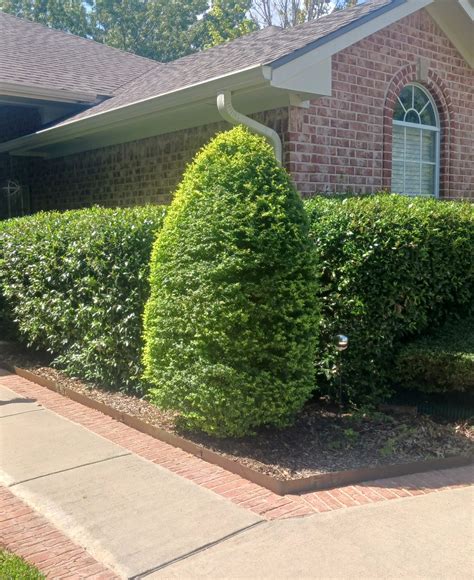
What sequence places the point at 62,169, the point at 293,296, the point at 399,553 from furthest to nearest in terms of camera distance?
the point at 62,169, the point at 293,296, the point at 399,553

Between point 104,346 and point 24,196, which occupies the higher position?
point 24,196

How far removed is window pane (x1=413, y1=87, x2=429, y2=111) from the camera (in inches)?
411

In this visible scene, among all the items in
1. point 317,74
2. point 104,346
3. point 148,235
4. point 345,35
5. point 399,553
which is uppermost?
point 345,35

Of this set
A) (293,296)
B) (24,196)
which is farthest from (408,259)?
(24,196)

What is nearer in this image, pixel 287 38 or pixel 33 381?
pixel 33 381

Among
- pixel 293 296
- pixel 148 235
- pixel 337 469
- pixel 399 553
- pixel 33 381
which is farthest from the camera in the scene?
pixel 33 381

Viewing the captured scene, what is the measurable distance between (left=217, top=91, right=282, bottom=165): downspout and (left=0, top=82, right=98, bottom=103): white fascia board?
17.7 ft

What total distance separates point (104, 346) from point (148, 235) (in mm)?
1263

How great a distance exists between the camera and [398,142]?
10195mm

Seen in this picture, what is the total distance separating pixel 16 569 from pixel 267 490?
1.75m

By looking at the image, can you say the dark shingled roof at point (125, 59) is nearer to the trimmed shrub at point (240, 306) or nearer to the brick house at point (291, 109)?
the brick house at point (291, 109)

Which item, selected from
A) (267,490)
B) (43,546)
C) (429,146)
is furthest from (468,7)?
(43,546)

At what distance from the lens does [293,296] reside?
5.16 m

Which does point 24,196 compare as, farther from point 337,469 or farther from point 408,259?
point 337,469
